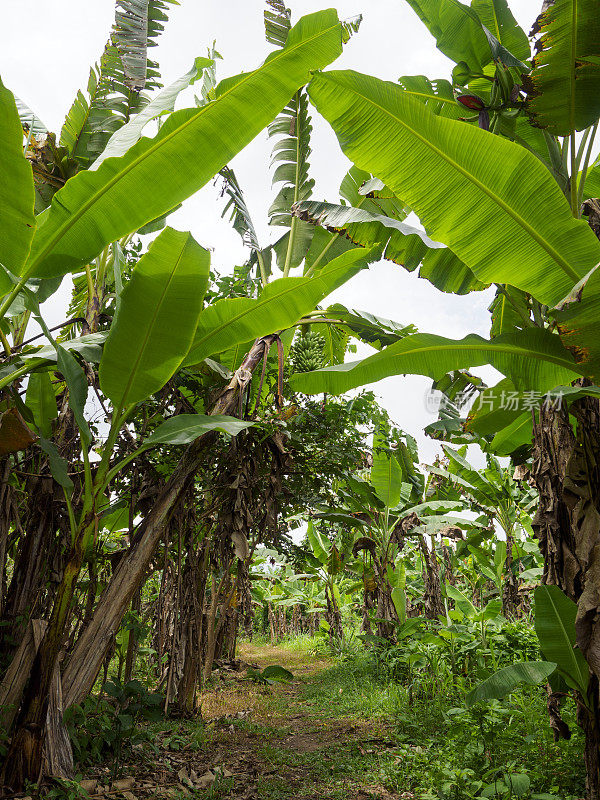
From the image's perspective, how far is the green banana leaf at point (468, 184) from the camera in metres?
2.42

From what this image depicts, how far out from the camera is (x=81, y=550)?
8.57ft

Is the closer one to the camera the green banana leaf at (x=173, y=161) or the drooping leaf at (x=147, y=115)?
the green banana leaf at (x=173, y=161)

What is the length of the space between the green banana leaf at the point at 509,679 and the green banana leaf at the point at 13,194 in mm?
3286

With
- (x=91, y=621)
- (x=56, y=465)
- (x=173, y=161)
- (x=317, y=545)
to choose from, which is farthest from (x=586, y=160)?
(x=317, y=545)

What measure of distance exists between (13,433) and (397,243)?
293cm

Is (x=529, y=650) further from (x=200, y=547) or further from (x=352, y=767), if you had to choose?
(x=200, y=547)

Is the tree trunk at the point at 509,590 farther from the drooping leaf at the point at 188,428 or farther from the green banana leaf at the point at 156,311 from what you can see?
the green banana leaf at the point at 156,311

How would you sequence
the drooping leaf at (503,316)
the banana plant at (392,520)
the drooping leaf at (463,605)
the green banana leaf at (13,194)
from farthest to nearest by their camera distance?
the banana plant at (392,520), the drooping leaf at (463,605), the drooping leaf at (503,316), the green banana leaf at (13,194)

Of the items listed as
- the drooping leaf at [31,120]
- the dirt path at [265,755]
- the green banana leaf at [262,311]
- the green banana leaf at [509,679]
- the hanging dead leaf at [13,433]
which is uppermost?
the drooping leaf at [31,120]

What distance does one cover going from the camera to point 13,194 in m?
2.28

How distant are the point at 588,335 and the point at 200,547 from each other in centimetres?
456

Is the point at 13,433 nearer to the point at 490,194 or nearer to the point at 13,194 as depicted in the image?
the point at 13,194

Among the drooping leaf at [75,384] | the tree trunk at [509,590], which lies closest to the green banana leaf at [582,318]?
the drooping leaf at [75,384]

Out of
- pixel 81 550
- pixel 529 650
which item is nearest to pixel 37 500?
pixel 81 550
